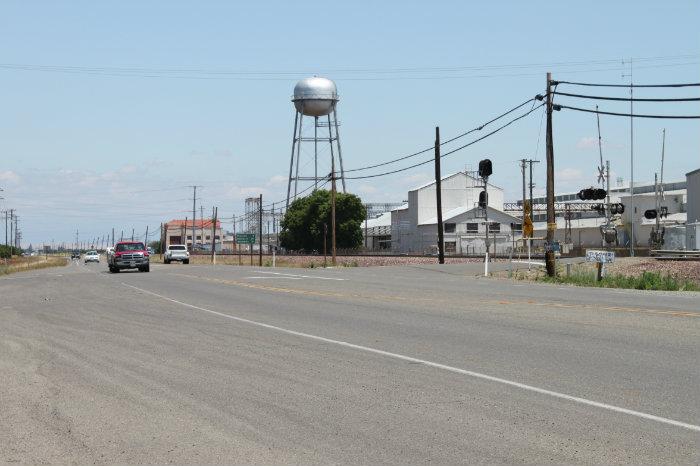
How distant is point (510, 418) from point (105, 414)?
3.84m

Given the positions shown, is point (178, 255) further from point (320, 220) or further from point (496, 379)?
point (496, 379)

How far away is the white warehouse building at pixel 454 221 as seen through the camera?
111 metres

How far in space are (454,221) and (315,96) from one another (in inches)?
1083

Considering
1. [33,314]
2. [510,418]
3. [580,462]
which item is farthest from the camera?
[33,314]

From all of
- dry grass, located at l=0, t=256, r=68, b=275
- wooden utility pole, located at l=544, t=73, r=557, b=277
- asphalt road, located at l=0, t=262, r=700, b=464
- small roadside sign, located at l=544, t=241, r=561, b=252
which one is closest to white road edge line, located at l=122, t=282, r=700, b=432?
asphalt road, located at l=0, t=262, r=700, b=464

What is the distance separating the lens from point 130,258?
5334cm

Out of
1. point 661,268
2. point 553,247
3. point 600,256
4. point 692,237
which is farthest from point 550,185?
point 692,237

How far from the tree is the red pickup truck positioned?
6043 cm

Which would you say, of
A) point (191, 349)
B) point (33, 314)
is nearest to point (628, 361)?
point (191, 349)

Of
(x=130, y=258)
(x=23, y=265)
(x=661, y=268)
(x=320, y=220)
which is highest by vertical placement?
(x=320, y=220)

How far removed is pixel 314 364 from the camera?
12.0 metres

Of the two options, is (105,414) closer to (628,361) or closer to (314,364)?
(314,364)

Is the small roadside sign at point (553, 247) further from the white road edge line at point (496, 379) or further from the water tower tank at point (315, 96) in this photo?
the water tower tank at point (315, 96)

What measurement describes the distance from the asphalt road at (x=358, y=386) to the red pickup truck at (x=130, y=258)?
33.6 m
